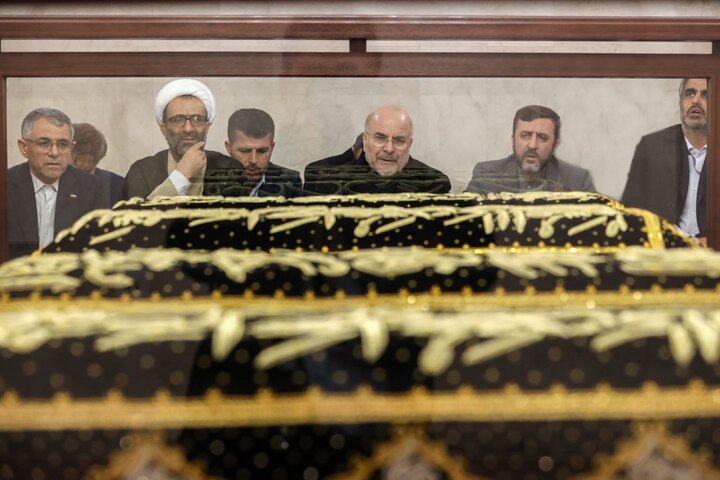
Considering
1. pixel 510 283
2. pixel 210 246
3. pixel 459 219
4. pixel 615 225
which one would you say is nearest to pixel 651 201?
pixel 615 225

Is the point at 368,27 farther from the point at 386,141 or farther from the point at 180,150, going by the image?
the point at 180,150

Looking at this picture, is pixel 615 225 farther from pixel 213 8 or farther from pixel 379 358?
pixel 213 8

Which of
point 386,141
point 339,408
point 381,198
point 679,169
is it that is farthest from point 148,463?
point 679,169

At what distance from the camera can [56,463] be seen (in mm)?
774

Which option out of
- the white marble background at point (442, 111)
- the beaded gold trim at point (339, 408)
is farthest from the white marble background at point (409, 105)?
the beaded gold trim at point (339, 408)

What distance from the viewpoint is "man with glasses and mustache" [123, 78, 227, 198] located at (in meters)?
1.70

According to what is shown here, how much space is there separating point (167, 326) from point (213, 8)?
1195mm

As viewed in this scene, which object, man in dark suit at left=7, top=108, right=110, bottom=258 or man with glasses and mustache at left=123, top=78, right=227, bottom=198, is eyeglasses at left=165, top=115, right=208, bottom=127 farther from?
man in dark suit at left=7, top=108, right=110, bottom=258

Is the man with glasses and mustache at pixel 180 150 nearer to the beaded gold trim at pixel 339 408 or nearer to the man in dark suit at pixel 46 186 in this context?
the man in dark suit at pixel 46 186

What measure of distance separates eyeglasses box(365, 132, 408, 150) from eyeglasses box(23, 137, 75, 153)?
0.70 m

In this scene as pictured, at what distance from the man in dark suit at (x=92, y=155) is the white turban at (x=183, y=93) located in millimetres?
144

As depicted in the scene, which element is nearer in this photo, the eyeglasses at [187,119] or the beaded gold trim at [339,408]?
the beaded gold trim at [339,408]

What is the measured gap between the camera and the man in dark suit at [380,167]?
68.8 inches

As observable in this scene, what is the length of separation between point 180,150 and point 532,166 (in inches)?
32.6
